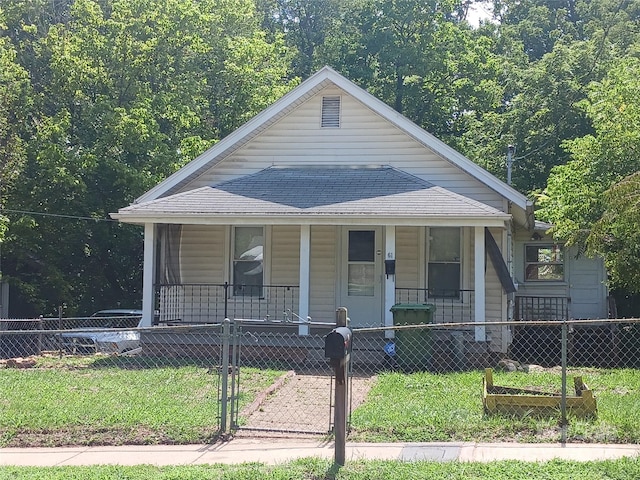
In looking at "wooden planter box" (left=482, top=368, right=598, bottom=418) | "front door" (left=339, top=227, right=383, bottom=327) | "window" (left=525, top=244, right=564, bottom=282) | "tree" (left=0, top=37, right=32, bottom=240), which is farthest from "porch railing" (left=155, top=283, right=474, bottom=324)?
"tree" (left=0, top=37, right=32, bottom=240)

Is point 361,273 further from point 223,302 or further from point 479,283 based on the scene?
point 223,302

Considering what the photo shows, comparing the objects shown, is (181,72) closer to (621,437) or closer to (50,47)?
(50,47)

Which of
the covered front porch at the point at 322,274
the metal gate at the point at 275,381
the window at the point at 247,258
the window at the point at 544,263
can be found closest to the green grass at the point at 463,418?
the metal gate at the point at 275,381

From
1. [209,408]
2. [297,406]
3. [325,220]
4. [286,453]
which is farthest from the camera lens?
[325,220]

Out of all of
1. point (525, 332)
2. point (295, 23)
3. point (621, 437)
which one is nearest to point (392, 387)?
point (621, 437)

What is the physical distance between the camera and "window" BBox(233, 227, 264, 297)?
1563 cm

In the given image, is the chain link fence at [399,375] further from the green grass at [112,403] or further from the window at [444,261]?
the window at [444,261]

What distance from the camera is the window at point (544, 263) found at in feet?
62.9

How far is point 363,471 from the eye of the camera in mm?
6148

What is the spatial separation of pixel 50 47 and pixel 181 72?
4565 mm

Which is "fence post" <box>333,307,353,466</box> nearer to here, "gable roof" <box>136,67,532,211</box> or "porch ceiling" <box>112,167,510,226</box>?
"porch ceiling" <box>112,167,510,226</box>

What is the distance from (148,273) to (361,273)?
4422 millimetres

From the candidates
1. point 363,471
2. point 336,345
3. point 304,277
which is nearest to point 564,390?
point 363,471

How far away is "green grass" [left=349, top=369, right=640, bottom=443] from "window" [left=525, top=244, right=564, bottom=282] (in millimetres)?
8762
